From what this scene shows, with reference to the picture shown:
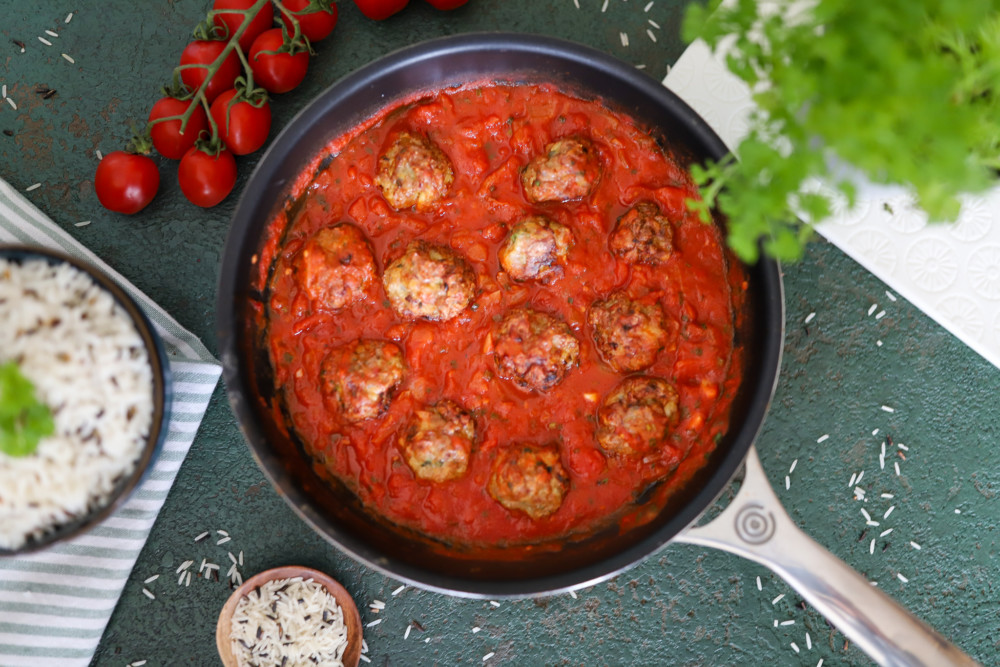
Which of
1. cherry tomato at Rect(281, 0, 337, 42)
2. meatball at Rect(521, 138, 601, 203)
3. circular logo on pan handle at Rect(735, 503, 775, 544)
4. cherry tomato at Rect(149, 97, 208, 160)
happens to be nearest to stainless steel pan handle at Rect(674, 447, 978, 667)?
circular logo on pan handle at Rect(735, 503, 775, 544)

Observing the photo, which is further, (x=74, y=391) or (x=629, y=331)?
(x=629, y=331)

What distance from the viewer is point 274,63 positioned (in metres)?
3.98

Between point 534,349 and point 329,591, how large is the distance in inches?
71.2

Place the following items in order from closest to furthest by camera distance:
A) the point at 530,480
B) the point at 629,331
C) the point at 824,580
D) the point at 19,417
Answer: the point at 19,417
the point at 824,580
the point at 530,480
the point at 629,331

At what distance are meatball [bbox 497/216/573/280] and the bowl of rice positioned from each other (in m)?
1.78

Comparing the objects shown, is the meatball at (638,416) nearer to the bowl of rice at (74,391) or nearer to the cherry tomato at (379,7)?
the bowl of rice at (74,391)

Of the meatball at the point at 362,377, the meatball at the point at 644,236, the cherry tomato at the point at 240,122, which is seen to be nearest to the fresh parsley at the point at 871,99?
the meatball at the point at 644,236

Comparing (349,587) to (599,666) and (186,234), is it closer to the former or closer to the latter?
(599,666)

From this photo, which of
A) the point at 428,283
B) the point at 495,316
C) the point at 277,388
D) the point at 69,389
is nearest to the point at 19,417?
the point at 69,389

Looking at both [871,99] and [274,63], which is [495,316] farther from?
[871,99]

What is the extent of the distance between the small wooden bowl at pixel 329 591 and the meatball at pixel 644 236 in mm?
2406

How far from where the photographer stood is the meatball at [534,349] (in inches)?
141

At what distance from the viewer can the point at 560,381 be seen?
3689 millimetres

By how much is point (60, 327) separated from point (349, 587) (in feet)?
6.74
